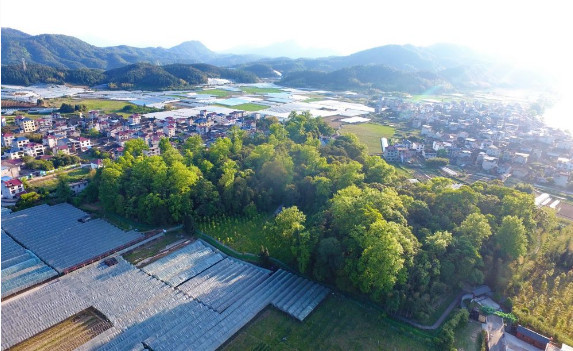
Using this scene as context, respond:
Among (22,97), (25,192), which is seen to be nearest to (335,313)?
(25,192)

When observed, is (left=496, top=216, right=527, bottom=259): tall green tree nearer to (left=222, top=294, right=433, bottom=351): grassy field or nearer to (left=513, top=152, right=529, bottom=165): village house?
(left=222, top=294, right=433, bottom=351): grassy field

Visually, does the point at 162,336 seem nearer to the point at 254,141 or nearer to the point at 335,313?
the point at 335,313

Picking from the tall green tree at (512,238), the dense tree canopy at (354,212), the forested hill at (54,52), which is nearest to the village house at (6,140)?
the dense tree canopy at (354,212)

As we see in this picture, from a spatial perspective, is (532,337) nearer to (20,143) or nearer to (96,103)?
(20,143)

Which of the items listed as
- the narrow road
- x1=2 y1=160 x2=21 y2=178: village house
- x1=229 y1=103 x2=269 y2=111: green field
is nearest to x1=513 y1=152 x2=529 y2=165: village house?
the narrow road

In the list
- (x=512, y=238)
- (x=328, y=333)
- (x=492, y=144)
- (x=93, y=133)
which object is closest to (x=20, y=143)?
(x=93, y=133)

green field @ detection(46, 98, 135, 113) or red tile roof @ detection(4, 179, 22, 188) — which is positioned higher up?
green field @ detection(46, 98, 135, 113)
